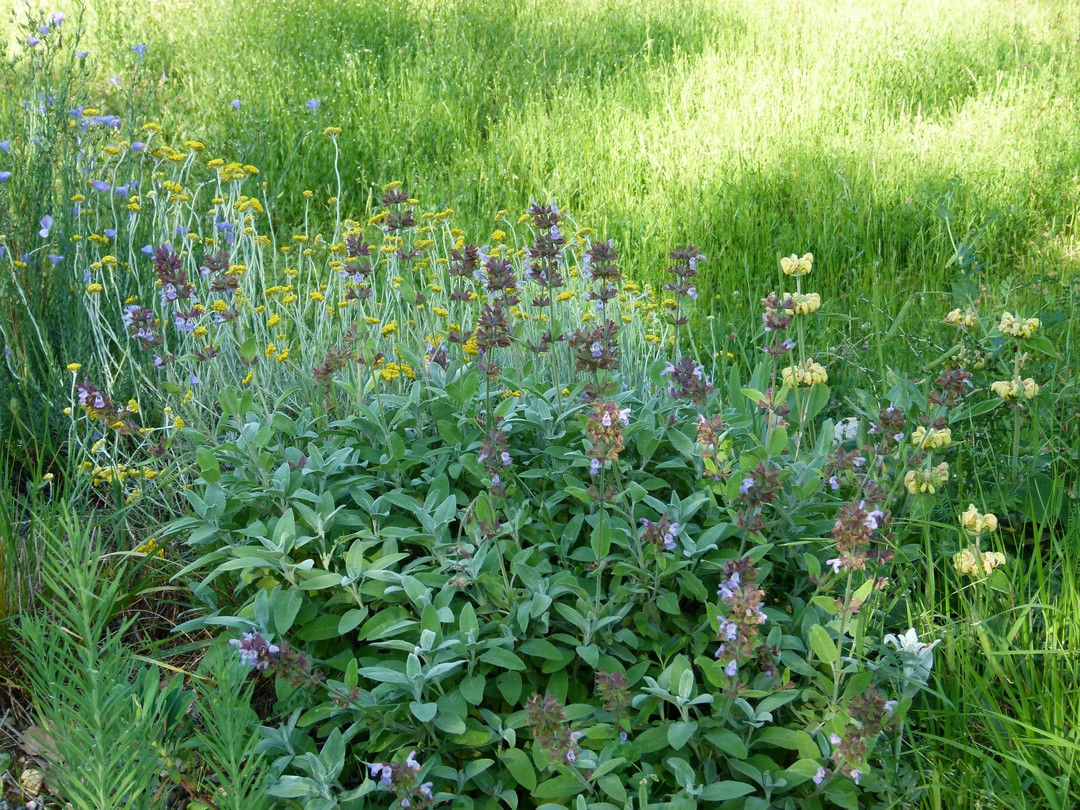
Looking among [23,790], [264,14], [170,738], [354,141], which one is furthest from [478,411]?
[264,14]

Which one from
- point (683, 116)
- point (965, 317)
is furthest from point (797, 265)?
point (683, 116)

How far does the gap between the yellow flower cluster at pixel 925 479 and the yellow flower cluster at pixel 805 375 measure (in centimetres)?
30

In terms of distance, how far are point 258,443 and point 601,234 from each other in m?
2.98

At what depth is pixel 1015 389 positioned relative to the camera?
234 cm

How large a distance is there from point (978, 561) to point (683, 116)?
15.6 ft

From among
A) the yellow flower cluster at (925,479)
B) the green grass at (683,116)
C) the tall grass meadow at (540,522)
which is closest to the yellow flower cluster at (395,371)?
the tall grass meadow at (540,522)

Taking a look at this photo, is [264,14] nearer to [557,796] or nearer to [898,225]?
[898,225]

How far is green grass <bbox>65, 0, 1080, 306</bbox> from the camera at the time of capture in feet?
16.0

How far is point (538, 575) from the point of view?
215cm

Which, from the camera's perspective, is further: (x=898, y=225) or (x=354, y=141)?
(x=354, y=141)

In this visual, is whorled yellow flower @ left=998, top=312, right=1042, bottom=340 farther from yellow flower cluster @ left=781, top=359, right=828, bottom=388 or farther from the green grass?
the green grass

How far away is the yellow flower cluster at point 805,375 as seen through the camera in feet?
7.40

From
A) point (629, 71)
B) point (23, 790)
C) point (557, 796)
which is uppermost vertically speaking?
point (629, 71)

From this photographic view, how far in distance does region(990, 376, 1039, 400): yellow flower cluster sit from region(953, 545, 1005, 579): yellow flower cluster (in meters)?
0.50
